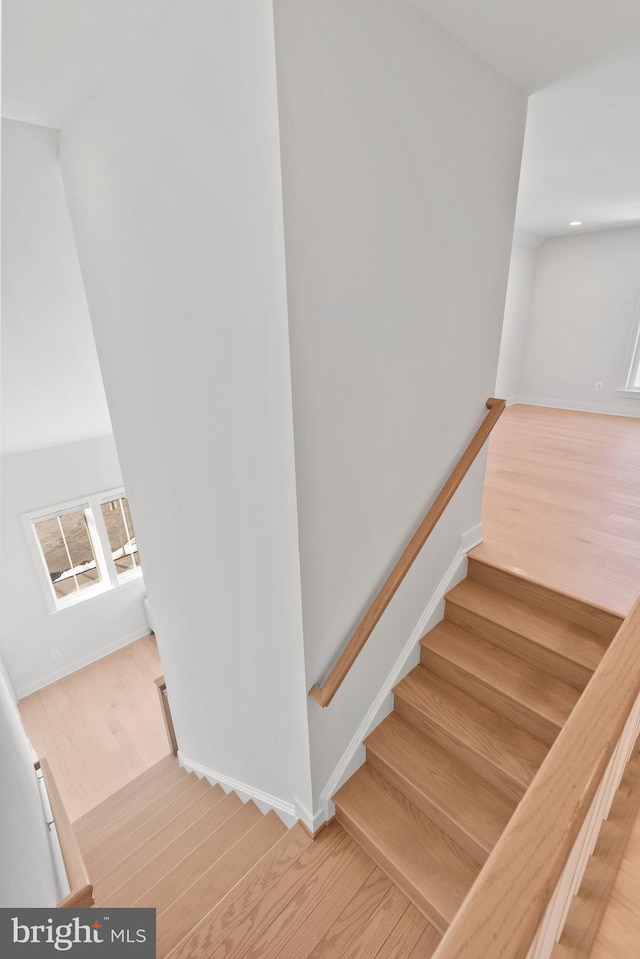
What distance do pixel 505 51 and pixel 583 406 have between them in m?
5.48

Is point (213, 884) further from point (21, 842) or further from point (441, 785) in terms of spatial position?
point (441, 785)

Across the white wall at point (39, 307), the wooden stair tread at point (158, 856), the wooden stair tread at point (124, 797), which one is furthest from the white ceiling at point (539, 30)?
the wooden stair tread at point (124, 797)

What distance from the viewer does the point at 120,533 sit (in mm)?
5988

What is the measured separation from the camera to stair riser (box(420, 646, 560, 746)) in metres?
1.91

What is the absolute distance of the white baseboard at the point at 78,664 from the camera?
5195 mm

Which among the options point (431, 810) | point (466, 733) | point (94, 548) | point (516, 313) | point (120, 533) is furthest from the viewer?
point (516, 313)

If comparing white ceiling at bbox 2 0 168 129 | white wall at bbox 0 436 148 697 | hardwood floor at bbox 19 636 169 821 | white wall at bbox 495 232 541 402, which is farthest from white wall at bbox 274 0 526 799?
white wall at bbox 0 436 148 697

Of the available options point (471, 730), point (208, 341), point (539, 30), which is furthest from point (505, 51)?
point (471, 730)

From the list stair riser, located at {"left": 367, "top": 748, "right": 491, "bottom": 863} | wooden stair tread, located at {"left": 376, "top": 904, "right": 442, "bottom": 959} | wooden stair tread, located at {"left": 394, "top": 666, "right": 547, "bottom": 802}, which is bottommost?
wooden stair tread, located at {"left": 376, "top": 904, "right": 442, "bottom": 959}

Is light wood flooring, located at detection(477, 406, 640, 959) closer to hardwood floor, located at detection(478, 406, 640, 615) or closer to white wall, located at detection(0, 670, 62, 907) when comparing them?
hardwood floor, located at detection(478, 406, 640, 615)

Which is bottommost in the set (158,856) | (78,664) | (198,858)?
(78,664)

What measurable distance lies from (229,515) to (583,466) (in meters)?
3.71

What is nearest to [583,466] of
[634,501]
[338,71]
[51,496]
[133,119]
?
[634,501]

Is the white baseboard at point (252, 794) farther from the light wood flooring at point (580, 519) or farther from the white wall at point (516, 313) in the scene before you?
the white wall at point (516, 313)
